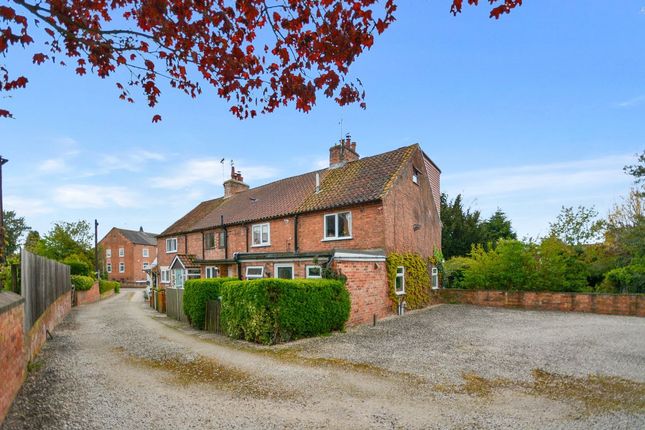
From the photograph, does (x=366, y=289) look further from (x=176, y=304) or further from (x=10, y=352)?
(x=10, y=352)

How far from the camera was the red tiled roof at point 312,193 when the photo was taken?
60.8 feet

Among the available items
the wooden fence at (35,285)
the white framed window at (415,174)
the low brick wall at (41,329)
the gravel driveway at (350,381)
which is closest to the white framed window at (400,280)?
the gravel driveway at (350,381)

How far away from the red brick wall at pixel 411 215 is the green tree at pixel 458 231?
10220mm

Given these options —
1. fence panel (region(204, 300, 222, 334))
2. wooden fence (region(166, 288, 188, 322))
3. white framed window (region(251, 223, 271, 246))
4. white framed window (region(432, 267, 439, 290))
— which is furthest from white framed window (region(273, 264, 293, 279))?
white framed window (region(432, 267, 439, 290))

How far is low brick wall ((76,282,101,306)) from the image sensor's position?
26.5 meters

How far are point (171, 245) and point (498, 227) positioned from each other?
32067 mm

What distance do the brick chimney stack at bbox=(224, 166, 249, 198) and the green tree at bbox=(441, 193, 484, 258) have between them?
18.4 meters

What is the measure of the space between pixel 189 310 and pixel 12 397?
8.69 metres

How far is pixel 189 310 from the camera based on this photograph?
14.7 m

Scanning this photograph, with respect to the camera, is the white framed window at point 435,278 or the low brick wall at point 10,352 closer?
the low brick wall at point 10,352

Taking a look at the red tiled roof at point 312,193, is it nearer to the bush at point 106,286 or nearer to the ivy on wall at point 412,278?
the ivy on wall at point 412,278

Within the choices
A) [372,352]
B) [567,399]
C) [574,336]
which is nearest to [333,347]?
[372,352]

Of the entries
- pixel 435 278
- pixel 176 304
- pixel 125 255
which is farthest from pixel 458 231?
pixel 125 255

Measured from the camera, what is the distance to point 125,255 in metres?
61.8
